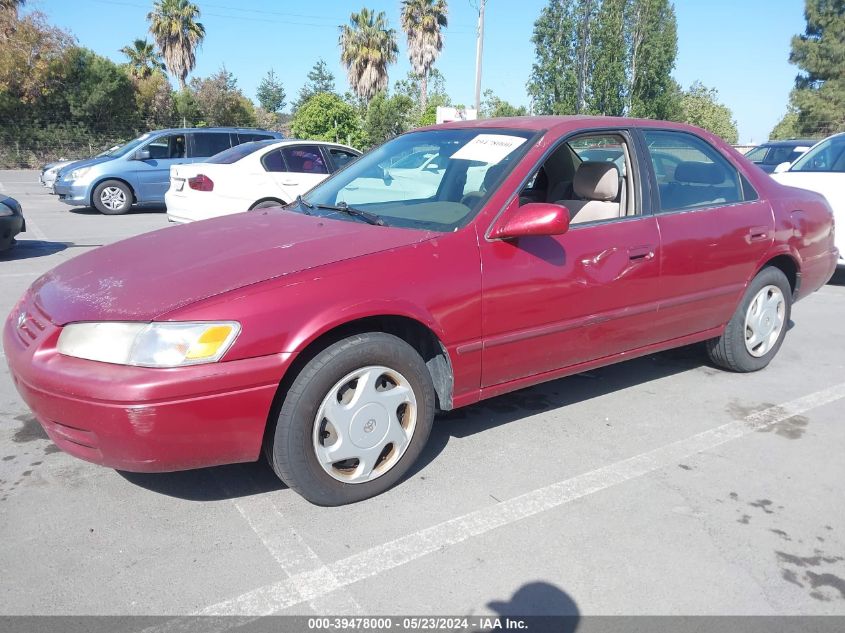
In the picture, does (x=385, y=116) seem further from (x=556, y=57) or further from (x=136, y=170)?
(x=136, y=170)

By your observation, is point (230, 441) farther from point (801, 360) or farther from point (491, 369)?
point (801, 360)

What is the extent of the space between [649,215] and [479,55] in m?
20.9

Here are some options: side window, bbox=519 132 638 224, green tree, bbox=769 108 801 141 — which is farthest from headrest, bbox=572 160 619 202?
green tree, bbox=769 108 801 141

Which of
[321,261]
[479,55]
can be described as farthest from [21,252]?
[479,55]

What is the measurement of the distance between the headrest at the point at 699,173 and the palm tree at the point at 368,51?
124ft

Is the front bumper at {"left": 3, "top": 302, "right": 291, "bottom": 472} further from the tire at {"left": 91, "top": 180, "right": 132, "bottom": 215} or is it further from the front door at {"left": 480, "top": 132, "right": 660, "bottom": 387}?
the tire at {"left": 91, "top": 180, "right": 132, "bottom": 215}

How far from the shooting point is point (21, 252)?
Result: 905cm

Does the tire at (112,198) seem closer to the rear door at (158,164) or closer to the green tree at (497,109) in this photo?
the rear door at (158,164)

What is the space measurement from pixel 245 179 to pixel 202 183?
0.55 meters

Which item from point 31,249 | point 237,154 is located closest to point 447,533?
point 237,154

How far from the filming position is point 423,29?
42.4 m

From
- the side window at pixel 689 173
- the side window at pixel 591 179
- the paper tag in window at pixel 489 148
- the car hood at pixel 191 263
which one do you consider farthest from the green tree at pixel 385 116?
the car hood at pixel 191 263

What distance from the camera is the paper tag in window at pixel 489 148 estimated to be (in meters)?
3.59

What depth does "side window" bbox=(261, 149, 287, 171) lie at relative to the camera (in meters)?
9.62
